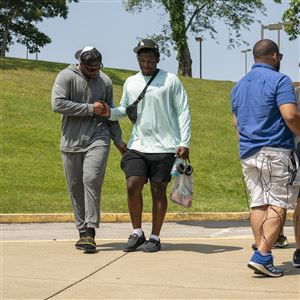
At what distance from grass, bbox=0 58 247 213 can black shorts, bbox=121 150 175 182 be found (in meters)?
3.99

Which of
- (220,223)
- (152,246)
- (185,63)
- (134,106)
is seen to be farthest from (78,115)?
(185,63)

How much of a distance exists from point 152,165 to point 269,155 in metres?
1.54

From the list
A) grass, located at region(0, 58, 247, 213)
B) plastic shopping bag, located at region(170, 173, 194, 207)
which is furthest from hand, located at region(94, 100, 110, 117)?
grass, located at region(0, 58, 247, 213)

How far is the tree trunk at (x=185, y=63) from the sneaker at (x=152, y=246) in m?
36.3

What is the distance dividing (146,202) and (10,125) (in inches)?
300

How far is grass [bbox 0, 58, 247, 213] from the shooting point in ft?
38.1

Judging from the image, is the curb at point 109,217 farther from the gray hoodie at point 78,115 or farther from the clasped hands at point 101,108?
the clasped hands at point 101,108

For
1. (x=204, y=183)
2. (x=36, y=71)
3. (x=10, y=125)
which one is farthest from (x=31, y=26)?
(x=204, y=183)

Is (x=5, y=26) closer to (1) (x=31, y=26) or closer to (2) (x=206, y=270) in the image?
(1) (x=31, y=26)

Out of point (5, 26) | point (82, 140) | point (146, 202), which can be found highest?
point (5, 26)

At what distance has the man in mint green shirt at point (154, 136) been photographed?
670 centimetres

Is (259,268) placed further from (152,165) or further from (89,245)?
(89,245)

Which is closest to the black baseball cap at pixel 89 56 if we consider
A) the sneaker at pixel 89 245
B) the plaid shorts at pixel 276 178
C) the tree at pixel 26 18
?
the sneaker at pixel 89 245

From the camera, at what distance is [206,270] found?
580 cm
